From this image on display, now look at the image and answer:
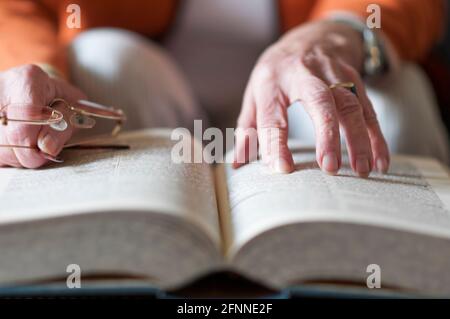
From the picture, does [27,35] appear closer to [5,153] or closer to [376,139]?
[5,153]

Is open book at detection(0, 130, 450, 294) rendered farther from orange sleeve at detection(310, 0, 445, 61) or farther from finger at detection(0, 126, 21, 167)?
orange sleeve at detection(310, 0, 445, 61)

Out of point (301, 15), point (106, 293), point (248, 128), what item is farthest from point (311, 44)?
point (106, 293)

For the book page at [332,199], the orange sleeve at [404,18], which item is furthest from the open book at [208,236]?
the orange sleeve at [404,18]

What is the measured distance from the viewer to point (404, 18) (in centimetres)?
87

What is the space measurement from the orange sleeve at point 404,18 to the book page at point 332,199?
0.30 meters

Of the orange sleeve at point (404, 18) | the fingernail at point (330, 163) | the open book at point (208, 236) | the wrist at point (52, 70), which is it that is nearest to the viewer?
the open book at point (208, 236)

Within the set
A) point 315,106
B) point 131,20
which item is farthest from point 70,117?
point 131,20

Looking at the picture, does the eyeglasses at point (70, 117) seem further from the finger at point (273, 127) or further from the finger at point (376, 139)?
the finger at point (376, 139)

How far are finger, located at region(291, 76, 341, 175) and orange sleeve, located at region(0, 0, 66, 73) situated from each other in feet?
1.04

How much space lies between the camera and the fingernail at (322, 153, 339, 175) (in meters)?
0.56

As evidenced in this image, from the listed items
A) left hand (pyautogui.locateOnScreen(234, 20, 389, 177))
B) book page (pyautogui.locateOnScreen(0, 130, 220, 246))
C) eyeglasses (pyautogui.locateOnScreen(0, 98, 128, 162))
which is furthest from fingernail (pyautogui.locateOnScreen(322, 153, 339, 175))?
eyeglasses (pyautogui.locateOnScreen(0, 98, 128, 162))

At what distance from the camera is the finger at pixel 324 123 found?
0.56 meters

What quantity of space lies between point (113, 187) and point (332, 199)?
19 centimetres

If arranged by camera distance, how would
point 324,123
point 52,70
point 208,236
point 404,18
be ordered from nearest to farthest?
point 208,236
point 324,123
point 52,70
point 404,18
